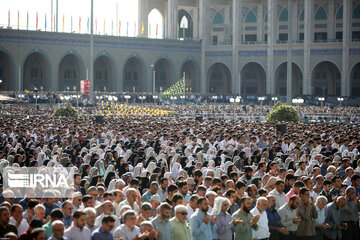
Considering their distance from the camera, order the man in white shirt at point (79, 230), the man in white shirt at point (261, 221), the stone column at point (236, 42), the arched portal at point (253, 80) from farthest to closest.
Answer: the arched portal at point (253, 80)
the stone column at point (236, 42)
the man in white shirt at point (261, 221)
the man in white shirt at point (79, 230)

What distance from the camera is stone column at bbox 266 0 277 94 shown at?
61375 millimetres

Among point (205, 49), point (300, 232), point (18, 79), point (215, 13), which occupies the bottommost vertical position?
point (300, 232)

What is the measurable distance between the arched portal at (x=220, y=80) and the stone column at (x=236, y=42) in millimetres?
4682

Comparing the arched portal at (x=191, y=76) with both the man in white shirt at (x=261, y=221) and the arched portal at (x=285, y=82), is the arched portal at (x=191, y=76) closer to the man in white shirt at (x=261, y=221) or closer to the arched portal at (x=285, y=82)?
the arched portal at (x=285, y=82)

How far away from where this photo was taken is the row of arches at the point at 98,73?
57112 mm

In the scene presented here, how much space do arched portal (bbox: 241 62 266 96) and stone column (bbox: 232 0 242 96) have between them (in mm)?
4587

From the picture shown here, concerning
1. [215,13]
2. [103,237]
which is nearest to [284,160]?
[103,237]

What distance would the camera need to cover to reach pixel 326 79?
66.3 meters

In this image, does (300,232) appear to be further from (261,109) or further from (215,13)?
(215,13)

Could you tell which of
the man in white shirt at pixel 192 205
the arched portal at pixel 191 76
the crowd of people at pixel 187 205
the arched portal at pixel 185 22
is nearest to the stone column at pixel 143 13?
the arched portal at pixel 185 22

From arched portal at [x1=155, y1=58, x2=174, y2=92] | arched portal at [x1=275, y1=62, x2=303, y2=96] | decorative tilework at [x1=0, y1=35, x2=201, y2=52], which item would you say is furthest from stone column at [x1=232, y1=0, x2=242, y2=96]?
arched portal at [x1=155, y1=58, x2=174, y2=92]

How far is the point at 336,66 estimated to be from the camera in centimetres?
6362

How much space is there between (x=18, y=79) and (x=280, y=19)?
29988 millimetres

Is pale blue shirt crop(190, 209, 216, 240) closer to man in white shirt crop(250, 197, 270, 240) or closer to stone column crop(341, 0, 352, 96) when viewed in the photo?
man in white shirt crop(250, 197, 270, 240)
